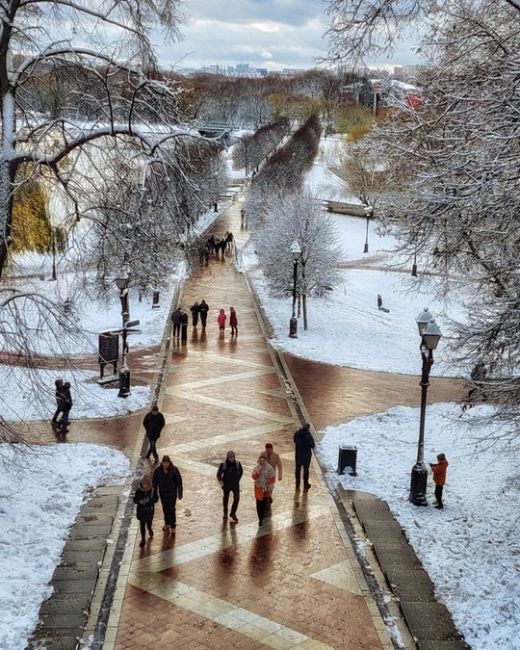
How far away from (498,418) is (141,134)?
623cm

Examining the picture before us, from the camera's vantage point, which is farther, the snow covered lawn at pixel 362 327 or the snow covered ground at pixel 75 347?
the snow covered lawn at pixel 362 327

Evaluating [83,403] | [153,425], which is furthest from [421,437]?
[83,403]

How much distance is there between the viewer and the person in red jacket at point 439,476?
11859 millimetres

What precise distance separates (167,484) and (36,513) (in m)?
2.17

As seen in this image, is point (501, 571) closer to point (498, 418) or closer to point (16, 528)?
point (498, 418)

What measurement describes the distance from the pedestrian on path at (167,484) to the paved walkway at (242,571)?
430mm

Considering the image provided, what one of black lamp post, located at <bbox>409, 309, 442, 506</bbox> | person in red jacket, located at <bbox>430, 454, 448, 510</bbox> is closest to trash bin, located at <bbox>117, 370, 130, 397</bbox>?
black lamp post, located at <bbox>409, 309, 442, 506</bbox>

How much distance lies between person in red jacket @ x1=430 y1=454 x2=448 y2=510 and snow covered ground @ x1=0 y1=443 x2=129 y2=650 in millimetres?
5475

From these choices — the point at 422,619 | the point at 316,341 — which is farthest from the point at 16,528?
the point at 316,341

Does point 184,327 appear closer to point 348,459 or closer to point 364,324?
point 364,324

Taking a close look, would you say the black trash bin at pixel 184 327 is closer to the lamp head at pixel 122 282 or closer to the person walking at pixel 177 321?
the person walking at pixel 177 321

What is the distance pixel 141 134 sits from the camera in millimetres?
8641

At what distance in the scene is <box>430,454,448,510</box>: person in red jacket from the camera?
1186 cm

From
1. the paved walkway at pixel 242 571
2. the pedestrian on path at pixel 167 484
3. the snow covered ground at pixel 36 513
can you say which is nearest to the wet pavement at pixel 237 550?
the paved walkway at pixel 242 571
